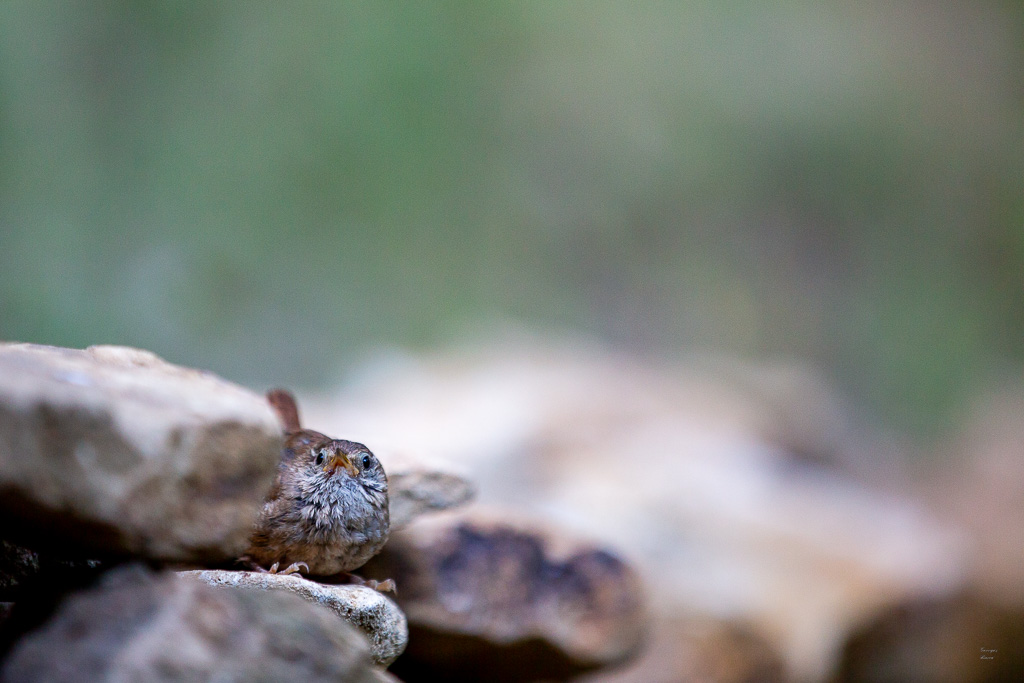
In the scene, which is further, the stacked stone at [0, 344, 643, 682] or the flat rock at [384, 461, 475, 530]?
the flat rock at [384, 461, 475, 530]

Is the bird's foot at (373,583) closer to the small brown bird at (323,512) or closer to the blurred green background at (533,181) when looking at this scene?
the small brown bird at (323,512)

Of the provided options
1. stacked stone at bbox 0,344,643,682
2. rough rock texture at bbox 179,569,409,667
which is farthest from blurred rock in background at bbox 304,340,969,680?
stacked stone at bbox 0,344,643,682

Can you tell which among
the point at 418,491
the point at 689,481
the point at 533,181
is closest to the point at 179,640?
the point at 418,491

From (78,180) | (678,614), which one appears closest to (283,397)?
(678,614)

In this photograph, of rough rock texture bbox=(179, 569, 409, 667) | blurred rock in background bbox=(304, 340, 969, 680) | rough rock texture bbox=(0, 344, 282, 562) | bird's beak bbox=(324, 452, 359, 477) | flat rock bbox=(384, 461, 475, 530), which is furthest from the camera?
blurred rock in background bbox=(304, 340, 969, 680)

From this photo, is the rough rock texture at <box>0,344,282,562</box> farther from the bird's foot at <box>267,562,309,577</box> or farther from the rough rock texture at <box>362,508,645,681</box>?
the rough rock texture at <box>362,508,645,681</box>

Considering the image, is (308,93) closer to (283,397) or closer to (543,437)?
(543,437)

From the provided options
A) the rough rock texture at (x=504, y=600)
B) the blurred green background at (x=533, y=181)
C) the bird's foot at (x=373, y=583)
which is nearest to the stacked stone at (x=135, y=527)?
the bird's foot at (x=373, y=583)
